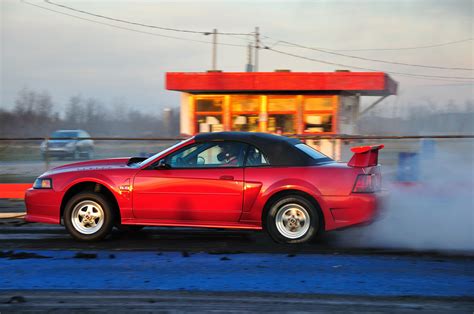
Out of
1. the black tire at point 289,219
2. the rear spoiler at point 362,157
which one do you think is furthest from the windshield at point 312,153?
the black tire at point 289,219

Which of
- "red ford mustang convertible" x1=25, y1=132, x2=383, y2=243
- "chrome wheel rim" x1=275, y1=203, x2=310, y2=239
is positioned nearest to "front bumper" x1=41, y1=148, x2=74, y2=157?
"red ford mustang convertible" x1=25, y1=132, x2=383, y2=243

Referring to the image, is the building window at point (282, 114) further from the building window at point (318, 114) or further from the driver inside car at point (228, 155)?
the driver inside car at point (228, 155)

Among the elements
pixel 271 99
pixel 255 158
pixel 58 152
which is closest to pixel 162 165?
pixel 255 158

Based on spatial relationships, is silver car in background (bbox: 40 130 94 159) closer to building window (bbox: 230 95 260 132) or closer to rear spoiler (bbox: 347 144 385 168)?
building window (bbox: 230 95 260 132)

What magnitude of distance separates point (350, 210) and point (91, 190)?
3.30 m

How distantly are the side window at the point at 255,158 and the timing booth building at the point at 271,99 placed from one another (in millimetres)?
11496

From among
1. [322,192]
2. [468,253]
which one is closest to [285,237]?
[322,192]

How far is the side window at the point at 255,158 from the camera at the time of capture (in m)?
6.98

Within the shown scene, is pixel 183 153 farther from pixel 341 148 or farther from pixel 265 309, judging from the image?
pixel 341 148

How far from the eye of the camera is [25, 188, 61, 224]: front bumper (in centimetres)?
720

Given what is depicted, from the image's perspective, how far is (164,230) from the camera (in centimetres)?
823

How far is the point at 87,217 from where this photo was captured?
7172 millimetres

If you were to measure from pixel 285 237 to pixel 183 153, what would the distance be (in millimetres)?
1674

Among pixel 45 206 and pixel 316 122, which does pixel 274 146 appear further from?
pixel 316 122
